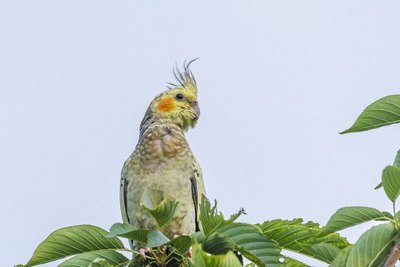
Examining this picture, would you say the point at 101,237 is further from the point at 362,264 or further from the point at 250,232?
the point at 362,264

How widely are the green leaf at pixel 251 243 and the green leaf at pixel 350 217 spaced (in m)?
0.35

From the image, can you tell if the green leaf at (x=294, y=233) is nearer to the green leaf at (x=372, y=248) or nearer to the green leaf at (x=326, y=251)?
the green leaf at (x=326, y=251)

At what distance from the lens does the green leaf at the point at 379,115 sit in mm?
3660

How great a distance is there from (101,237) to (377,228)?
160 cm

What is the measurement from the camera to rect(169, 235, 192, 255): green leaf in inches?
151

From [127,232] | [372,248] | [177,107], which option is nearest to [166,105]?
[177,107]

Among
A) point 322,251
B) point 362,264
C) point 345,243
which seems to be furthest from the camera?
point 345,243

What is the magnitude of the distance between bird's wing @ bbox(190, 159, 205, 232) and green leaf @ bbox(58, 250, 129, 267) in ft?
7.99

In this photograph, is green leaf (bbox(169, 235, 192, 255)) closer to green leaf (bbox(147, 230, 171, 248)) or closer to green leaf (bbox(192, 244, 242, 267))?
green leaf (bbox(147, 230, 171, 248))

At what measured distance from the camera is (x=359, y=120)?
3.67 metres

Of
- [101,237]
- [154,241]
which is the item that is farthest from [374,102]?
[101,237]

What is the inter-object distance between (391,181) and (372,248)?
1.03 feet

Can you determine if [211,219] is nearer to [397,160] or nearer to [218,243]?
[218,243]

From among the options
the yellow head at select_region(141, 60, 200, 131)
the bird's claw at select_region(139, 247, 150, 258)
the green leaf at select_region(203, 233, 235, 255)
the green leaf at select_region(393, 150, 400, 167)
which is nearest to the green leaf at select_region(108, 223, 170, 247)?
the green leaf at select_region(203, 233, 235, 255)
